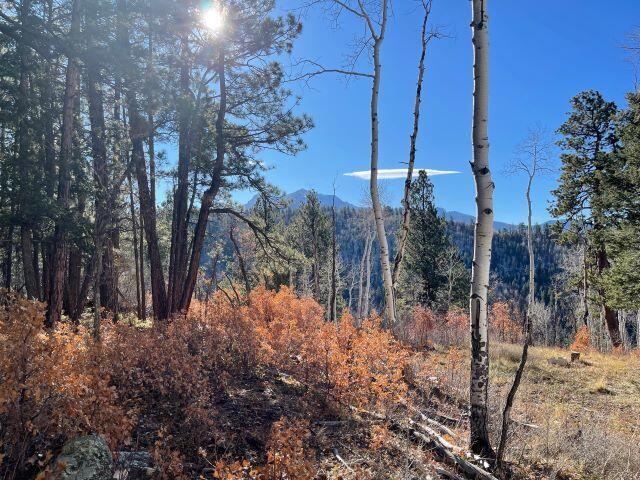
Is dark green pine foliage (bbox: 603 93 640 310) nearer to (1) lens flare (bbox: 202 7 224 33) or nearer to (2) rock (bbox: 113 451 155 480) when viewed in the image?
(1) lens flare (bbox: 202 7 224 33)

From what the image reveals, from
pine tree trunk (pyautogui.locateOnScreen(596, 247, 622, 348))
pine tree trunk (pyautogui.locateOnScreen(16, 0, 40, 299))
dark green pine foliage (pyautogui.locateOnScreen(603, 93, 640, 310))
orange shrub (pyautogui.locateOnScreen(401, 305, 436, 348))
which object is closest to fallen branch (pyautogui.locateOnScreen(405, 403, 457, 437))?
orange shrub (pyautogui.locateOnScreen(401, 305, 436, 348))

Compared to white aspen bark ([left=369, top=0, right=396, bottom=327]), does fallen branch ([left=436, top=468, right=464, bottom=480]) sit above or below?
below

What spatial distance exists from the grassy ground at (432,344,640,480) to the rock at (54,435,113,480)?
11.5ft

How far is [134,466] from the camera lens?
3.05 meters

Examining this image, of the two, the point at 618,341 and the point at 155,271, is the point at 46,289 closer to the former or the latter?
the point at 155,271

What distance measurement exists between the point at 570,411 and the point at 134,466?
6.59m

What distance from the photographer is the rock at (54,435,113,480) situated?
2.57 meters

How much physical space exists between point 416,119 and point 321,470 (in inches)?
305

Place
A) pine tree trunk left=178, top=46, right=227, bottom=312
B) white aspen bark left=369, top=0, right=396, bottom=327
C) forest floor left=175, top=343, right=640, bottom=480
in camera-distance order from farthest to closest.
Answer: pine tree trunk left=178, top=46, right=227, bottom=312 → white aspen bark left=369, top=0, right=396, bottom=327 → forest floor left=175, top=343, right=640, bottom=480

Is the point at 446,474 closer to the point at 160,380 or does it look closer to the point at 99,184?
the point at 160,380

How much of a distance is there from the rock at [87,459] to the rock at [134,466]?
10cm

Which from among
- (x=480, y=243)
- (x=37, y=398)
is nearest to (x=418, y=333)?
(x=480, y=243)

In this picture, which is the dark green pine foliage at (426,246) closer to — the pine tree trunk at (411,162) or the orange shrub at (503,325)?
the orange shrub at (503,325)

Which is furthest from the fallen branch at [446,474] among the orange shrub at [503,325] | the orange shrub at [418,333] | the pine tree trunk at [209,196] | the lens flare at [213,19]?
the orange shrub at [503,325]
